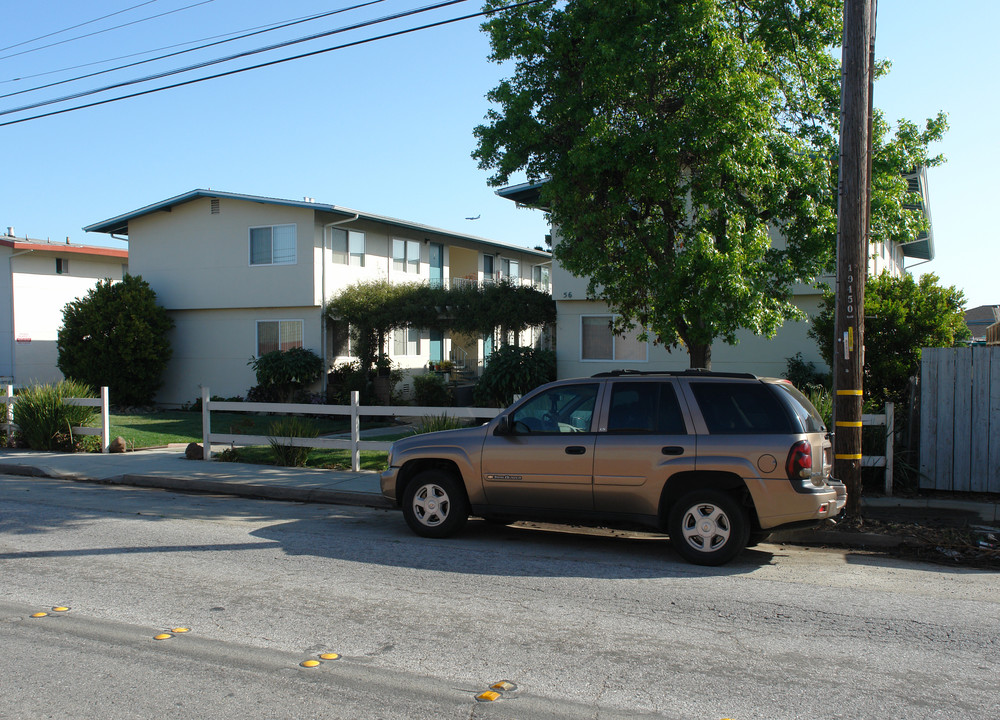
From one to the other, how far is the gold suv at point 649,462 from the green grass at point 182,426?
415 inches

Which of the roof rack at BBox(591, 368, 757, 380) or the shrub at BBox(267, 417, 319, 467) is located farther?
the shrub at BBox(267, 417, 319, 467)

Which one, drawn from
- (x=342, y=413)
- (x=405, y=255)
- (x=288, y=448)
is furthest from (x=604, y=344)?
(x=405, y=255)

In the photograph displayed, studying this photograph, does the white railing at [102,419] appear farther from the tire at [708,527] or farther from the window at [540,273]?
the window at [540,273]

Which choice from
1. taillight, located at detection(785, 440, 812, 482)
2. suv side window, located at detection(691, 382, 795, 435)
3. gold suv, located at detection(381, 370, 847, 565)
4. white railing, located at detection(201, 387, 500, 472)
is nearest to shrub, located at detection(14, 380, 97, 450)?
white railing, located at detection(201, 387, 500, 472)

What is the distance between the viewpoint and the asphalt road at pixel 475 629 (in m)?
4.44

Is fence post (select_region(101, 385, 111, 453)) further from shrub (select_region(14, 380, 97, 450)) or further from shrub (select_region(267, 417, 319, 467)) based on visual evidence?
shrub (select_region(267, 417, 319, 467))

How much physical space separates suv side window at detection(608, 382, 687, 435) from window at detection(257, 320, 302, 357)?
18283 millimetres

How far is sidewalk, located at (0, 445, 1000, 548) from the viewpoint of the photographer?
366 inches

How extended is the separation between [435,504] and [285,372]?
15847 millimetres

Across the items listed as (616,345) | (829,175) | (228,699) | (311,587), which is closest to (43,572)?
(311,587)

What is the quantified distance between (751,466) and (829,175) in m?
6.91

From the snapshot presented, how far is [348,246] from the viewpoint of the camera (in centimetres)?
2581

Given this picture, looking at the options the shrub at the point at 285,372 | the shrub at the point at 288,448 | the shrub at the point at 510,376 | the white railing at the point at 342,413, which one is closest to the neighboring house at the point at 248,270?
the shrub at the point at 285,372

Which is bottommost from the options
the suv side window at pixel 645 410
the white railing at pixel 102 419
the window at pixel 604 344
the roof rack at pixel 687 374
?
the white railing at pixel 102 419
